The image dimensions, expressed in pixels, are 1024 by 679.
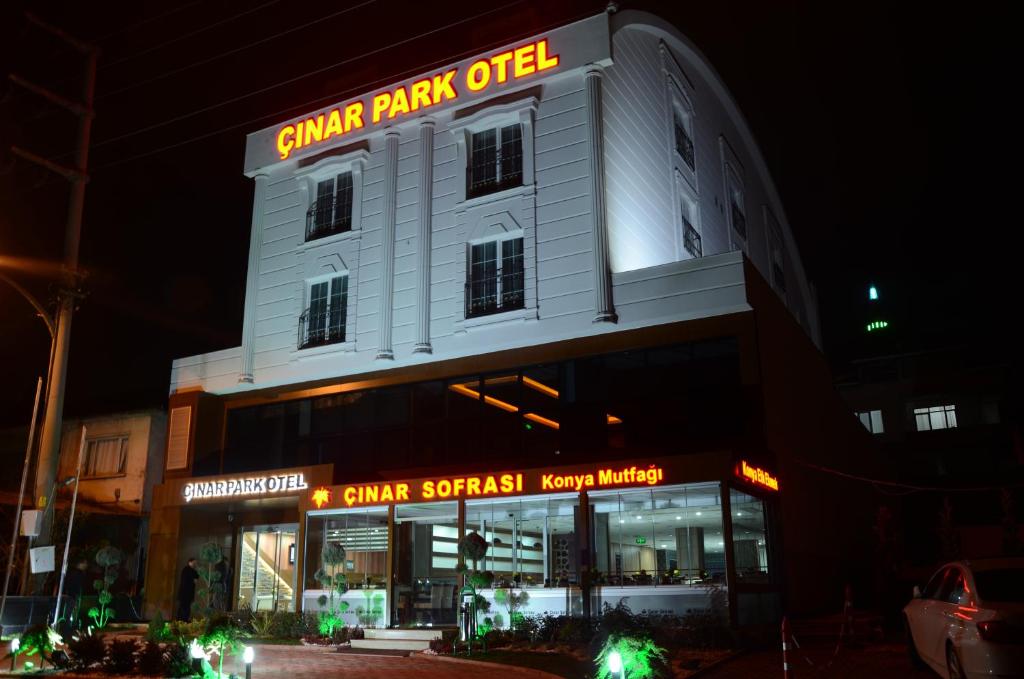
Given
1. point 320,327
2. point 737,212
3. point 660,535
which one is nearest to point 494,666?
point 660,535

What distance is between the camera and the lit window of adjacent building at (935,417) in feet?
155

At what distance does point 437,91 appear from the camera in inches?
960

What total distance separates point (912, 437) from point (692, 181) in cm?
2736

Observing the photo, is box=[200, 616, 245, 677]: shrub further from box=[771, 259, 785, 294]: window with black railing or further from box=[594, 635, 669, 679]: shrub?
box=[771, 259, 785, 294]: window with black railing

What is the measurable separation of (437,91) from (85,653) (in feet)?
54.9

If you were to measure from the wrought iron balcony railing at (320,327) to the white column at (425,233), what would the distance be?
288 centimetres

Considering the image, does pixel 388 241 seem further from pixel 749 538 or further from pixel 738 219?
pixel 738 219

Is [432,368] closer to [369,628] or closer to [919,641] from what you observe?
[369,628]

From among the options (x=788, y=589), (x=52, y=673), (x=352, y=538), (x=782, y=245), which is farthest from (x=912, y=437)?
(x=52, y=673)

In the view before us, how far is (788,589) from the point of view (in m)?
19.6

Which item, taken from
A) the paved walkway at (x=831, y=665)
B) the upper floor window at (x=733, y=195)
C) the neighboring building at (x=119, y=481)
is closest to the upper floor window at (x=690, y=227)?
the upper floor window at (x=733, y=195)

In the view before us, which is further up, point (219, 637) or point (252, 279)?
point (252, 279)

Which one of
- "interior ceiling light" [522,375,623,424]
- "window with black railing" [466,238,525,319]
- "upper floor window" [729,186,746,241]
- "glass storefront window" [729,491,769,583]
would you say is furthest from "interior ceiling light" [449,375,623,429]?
"upper floor window" [729,186,746,241]

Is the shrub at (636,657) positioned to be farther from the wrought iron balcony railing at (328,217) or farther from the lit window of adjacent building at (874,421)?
the lit window of adjacent building at (874,421)
